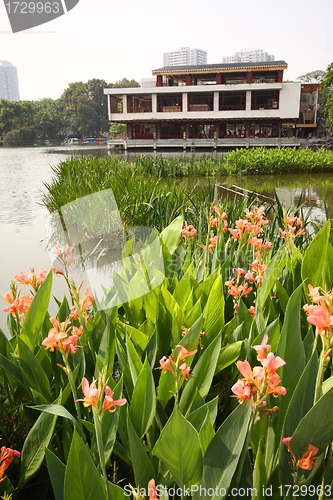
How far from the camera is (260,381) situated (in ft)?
1.86

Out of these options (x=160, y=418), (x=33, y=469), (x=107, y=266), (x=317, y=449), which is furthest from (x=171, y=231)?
(x=107, y=266)

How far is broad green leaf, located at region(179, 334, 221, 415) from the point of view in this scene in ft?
2.88

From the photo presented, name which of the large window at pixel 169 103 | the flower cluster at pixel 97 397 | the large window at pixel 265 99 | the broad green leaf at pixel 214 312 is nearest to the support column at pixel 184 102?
the large window at pixel 169 103

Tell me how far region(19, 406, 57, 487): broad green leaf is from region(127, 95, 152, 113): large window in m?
31.7

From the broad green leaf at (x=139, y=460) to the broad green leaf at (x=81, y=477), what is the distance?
0.10 m

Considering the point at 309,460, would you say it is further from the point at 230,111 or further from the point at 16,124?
the point at 16,124

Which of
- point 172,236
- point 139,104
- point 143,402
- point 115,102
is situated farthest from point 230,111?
point 143,402

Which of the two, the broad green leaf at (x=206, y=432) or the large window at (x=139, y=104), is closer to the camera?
the broad green leaf at (x=206, y=432)

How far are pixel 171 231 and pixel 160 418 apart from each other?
43.6 inches

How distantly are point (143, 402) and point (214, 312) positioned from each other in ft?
1.32

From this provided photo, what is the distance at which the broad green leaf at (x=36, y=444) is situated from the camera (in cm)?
84

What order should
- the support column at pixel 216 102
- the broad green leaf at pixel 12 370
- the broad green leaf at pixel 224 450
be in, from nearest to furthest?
the broad green leaf at pixel 224 450
the broad green leaf at pixel 12 370
the support column at pixel 216 102

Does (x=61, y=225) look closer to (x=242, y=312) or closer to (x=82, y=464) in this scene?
(x=242, y=312)

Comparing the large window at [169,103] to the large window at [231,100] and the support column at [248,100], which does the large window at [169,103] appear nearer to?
the large window at [231,100]
